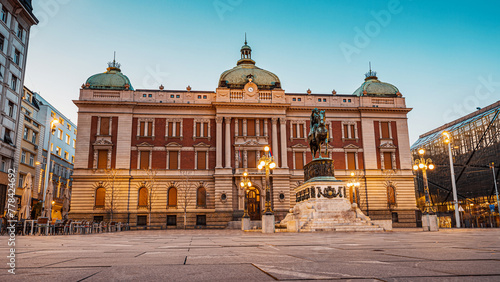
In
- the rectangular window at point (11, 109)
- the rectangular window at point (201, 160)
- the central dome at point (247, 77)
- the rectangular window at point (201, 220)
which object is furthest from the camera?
the central dome at point (247, 77)

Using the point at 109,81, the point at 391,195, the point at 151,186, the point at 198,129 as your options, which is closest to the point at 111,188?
the point at 151,186

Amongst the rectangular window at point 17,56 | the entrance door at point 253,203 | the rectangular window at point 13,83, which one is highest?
the rectangular window at point 17,56

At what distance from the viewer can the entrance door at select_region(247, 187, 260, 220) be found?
43094 mm

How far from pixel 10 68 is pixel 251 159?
2710 centimetres

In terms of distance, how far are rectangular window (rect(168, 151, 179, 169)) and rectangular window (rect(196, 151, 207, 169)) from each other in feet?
8.54

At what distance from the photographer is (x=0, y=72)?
35.3 meters

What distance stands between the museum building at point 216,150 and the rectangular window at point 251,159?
12 centimetres

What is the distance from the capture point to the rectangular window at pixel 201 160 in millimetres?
43938

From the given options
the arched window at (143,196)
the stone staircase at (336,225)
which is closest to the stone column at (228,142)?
the arched window at (143,196)

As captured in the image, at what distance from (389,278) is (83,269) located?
125 inches

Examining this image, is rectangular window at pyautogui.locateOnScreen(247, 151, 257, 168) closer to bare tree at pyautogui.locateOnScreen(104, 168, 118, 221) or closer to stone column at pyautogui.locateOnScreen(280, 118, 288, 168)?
stone column at pyautogui.locateOnScreen(280, 118, 288, 168)

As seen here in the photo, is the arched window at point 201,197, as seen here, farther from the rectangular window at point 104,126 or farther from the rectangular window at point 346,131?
the rectangular window at point 346,131

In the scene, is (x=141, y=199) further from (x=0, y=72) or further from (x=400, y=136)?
(x=400, y=136)

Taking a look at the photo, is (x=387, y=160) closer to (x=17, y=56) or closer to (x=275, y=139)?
(x=275, y=139)
